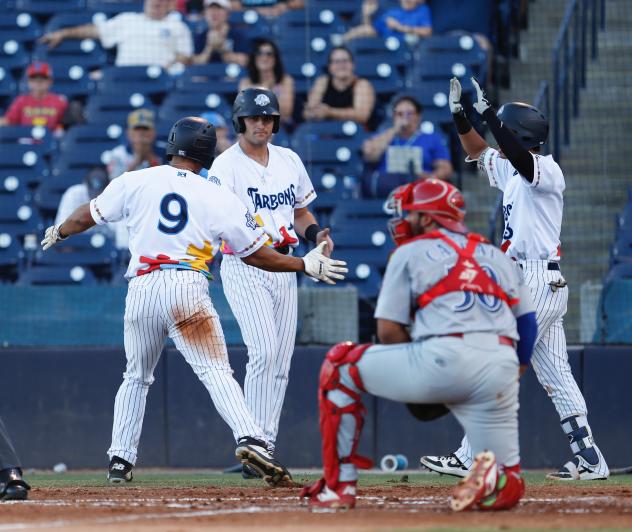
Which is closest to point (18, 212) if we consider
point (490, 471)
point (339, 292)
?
point (339, 292)

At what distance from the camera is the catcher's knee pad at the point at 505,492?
214 inches

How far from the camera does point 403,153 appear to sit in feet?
36.2

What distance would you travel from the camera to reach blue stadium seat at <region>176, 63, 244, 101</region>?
1252 cm

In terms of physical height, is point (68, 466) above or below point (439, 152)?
below

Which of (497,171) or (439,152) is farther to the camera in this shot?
(439,152)

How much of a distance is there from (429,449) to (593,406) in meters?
1.23

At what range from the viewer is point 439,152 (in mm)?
11156

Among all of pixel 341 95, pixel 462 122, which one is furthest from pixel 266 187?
pixel 341 95

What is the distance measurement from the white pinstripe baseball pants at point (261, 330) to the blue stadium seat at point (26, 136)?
5.25 m

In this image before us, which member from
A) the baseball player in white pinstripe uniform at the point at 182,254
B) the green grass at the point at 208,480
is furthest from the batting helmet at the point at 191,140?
the green grass at the point at 208,480

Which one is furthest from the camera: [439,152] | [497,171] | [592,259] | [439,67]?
[439,67]

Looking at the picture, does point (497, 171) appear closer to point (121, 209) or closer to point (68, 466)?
point (121, 209)

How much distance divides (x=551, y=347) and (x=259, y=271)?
5.59 feet

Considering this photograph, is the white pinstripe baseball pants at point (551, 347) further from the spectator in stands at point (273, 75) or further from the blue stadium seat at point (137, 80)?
the blue stadium seat at point (137, 80)
